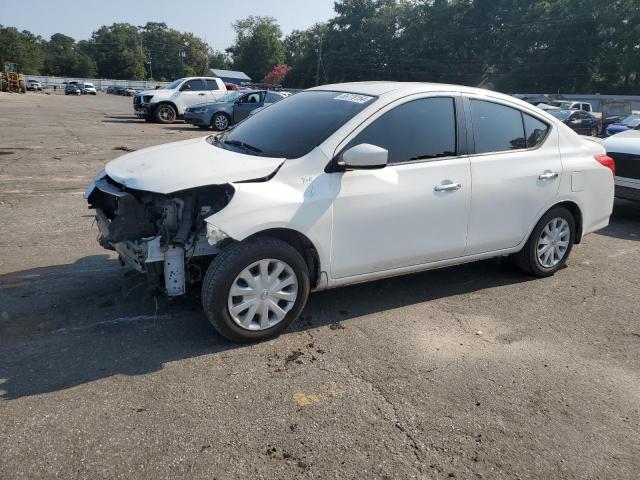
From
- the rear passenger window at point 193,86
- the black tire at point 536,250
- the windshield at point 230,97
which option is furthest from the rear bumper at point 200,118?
the black tire at point 536,250

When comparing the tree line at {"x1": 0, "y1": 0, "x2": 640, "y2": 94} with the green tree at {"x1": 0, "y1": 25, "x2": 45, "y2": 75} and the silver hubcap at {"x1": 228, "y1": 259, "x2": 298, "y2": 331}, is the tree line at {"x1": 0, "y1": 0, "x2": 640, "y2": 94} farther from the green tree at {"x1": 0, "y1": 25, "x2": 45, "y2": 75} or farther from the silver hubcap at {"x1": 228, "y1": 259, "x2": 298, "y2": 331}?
the silver hubcap at {"x1": 228, "y1": 259, "x2": 298, "y2": 331}

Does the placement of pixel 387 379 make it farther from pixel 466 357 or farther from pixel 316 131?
pixel 316 131

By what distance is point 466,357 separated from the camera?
12.3 ft

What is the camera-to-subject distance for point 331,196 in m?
3.81

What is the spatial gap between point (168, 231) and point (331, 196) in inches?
45.9

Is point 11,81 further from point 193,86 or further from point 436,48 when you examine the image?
point 436,48

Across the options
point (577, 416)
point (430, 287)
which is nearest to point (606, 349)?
point (577, 416)

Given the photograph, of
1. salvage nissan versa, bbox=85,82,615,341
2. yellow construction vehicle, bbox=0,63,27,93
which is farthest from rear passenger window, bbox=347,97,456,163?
yellow construction vehicle, bbox=0,63,27,93

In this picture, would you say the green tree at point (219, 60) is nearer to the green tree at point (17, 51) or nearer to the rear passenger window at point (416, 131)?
the green tree at point (17, 51)

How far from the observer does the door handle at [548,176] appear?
16.0ft

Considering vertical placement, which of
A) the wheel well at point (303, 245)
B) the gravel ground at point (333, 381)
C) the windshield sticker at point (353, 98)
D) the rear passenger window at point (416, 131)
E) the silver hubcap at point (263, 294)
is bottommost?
the gravel ground at point (333, 381)

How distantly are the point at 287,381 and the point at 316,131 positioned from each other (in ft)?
6.08

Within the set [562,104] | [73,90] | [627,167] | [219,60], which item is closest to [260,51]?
[219,60]

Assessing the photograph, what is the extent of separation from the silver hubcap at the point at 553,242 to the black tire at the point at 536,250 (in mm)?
28
